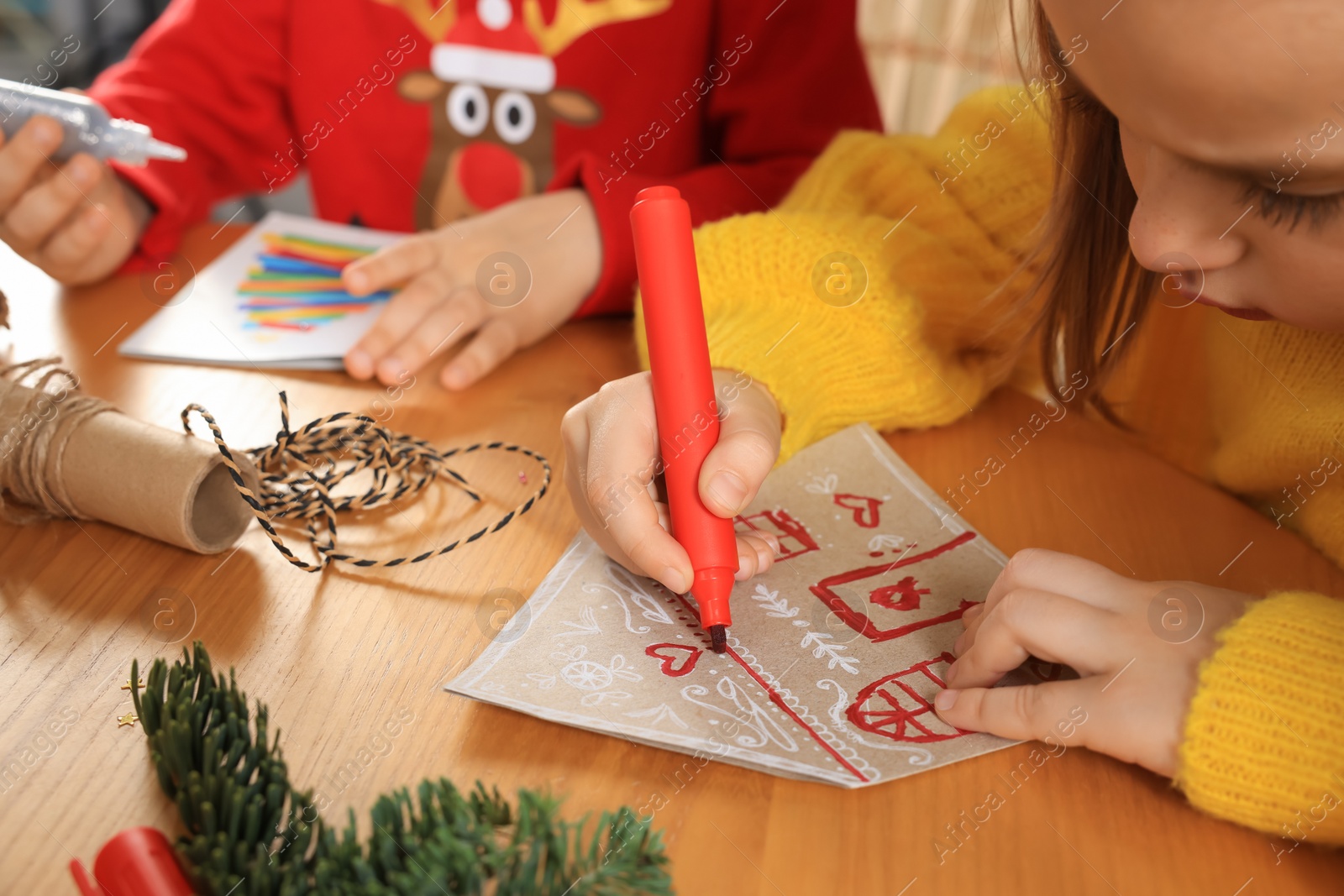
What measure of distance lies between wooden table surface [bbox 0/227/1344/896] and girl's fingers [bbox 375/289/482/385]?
7cm

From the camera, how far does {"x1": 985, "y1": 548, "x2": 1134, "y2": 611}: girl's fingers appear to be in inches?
19.7

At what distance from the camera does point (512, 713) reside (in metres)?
0.48

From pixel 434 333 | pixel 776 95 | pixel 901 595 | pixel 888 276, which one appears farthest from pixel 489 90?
pixel 901 595

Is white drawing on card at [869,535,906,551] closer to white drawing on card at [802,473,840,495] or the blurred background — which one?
white drawing on card at [802,473,840,495]

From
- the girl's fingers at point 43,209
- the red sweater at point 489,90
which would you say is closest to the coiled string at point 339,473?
the girl's fingers at point 43,209

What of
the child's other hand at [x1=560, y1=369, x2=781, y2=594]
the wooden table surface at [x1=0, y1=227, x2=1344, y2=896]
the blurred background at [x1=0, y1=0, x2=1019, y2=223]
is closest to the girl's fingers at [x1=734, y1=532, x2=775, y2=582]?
the child's other hand at [x1=560, y1=369, x2=781, y2=594]

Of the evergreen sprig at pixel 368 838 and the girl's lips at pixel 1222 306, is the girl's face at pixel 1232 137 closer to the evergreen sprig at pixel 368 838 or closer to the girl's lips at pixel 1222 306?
the girl's lips at pixel 1222 306

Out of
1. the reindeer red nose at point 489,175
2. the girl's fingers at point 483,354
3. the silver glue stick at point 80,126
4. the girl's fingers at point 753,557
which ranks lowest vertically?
the girl's fingers at point 753,557

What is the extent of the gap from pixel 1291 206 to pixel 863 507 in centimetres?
A: 28

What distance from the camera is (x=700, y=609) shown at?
0.52 metres

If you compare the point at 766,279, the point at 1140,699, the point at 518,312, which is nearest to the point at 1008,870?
the point at 1140,699

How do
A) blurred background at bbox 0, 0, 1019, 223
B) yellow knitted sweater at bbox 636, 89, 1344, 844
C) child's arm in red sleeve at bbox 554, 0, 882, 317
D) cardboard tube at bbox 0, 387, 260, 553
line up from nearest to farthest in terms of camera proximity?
cardboard tube at bbox 0, 387, 260, 553 → yellow knitted sweater at bbox 636, 89, 1344, 844 → child's arm in red sleeve at bbox 554, 0, 882, 317 → blurred background at bbox 0, 0, 1019, 223

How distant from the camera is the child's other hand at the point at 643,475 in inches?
20.6

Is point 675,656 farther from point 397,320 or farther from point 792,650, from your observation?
point 397,320
